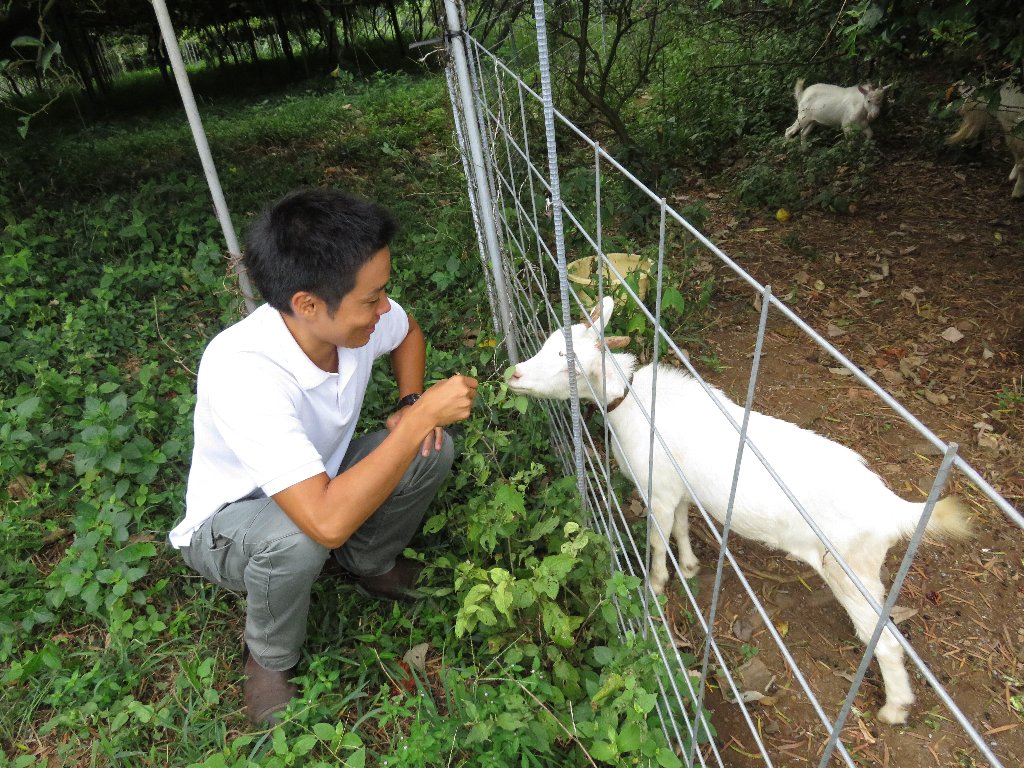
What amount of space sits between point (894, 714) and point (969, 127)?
5.13m

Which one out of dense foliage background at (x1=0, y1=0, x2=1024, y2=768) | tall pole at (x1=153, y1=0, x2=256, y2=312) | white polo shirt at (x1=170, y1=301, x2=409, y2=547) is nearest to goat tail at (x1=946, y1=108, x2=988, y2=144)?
dense foliage background at (x1=0, y1=0, x2=1024, y2=768)

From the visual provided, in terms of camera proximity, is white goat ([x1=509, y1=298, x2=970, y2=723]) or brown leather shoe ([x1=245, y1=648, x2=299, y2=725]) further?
brown leather shoe ([x1=245, y1=648, x2=299, y2=725])

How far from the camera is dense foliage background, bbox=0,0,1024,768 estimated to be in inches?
72.1

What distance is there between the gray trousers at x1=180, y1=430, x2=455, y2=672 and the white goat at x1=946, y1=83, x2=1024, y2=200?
15.5ft

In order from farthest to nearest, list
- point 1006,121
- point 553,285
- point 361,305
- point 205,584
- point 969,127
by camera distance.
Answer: point 969,127
point 1006,121
point 553,285
point 205,584
point 361,305

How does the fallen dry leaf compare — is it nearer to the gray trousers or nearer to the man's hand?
the gray trousers

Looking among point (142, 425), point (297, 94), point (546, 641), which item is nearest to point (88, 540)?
point (142, 425)

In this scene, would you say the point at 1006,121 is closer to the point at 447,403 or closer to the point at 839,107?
the point at 839,107

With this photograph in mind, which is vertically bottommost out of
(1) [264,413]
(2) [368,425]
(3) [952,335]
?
(3) [952,335]

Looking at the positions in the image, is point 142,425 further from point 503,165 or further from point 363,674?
point 503,165

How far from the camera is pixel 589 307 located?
2871 millimetres

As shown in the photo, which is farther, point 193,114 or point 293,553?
point 193,114


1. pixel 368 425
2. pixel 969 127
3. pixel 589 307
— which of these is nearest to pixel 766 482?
pixel 589 307

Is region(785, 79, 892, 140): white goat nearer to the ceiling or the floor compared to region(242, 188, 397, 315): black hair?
nearer to the floor
